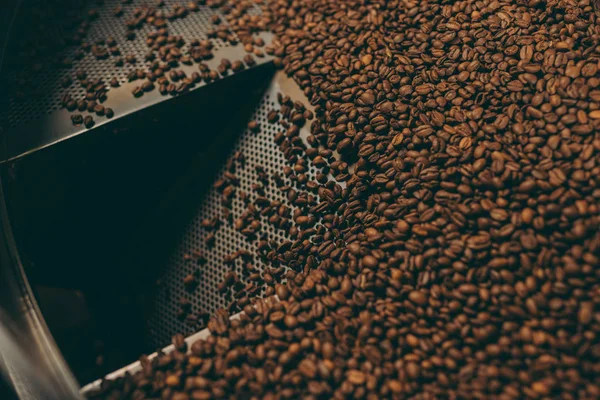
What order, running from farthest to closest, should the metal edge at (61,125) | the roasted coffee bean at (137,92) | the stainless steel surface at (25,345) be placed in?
1. the roasted coffee bean at (137,92)
2. the metal edge at (61,125)
3. the stainless steel surface at (25,345)

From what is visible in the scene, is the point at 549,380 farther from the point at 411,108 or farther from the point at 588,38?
the point at 588,38

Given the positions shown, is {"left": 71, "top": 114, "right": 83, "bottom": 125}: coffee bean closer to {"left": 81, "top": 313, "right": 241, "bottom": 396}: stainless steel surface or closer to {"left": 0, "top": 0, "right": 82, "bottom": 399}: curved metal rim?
{"left": 0, "top": 0, "right": 82, "bottom": 399}: curved metal rim

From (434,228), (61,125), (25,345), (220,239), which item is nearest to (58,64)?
(61,125)

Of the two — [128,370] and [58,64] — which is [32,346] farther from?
[58,64]

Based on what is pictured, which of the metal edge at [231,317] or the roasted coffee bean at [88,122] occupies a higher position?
the roasted coffee bean at [88,122]

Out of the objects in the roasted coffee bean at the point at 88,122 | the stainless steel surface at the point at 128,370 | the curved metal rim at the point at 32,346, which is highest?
the roasted coffee bean at the point at 88,122

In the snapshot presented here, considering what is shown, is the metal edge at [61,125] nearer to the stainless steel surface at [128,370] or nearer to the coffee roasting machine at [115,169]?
the coffee roasting machine at [115,169]

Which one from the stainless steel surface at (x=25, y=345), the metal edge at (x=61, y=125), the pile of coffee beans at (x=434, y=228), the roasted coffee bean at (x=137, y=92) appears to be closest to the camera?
the pile of coffee beans at (x=434, y=228)

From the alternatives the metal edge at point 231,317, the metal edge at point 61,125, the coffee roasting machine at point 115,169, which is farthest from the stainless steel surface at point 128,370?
the metal edge at point 61,125
